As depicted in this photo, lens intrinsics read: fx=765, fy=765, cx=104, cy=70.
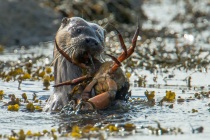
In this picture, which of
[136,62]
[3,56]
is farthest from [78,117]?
[3,56]

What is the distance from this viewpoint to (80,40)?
25.4 feet

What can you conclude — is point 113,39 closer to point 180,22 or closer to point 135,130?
point 180,22

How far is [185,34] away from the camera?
15945 mm

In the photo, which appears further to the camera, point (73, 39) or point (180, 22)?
point (180, 22)

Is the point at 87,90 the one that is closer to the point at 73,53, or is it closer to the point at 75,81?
the point at 75,81

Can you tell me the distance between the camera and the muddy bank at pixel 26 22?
15935mm

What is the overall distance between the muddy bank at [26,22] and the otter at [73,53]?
7468 millimetres

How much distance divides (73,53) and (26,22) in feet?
28.3

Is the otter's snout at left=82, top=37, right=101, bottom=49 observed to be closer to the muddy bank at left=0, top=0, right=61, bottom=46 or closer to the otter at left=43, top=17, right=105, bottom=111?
the otter at left=43, top=17, right=105, bottom=111

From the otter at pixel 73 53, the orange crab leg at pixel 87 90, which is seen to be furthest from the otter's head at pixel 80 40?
the orange crab leg at pixel 87 90

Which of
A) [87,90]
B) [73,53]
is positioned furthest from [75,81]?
[73,53]

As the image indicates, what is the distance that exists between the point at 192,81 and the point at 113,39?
5.39m

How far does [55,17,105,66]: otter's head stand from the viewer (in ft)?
25.0

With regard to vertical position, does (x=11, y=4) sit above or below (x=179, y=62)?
above
